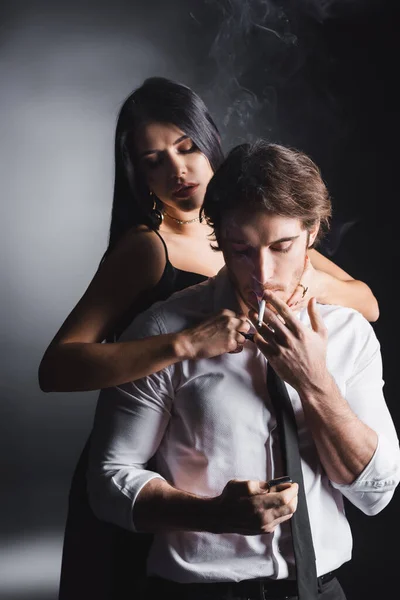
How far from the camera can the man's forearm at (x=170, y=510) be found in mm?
1541

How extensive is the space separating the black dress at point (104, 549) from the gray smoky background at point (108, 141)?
3.69ft

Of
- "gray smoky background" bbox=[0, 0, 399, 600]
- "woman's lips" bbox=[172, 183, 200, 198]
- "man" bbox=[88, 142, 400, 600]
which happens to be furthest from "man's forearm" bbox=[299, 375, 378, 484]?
"gray smoky background" bbox=[0, 0, 399, 600]

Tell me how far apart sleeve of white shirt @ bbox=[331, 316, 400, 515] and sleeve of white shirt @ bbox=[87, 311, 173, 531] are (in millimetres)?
359

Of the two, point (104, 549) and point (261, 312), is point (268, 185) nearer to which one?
point (261, 312)

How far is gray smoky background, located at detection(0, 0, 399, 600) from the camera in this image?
3168 millimetres

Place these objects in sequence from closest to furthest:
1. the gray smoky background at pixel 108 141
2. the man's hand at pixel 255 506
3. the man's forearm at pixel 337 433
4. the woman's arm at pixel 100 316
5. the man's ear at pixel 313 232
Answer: the man's hand at pixel 255 506 < the man's forearm at pixel 337 433 < the man's ear at pixel 313 232 < the woman's arm at pixel 100 316 < the gray smoky background at pixel 108 141

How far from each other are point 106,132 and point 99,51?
321mm

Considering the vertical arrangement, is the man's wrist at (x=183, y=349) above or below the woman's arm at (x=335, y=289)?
above

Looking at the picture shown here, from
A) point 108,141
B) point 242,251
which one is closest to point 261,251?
point 242,251

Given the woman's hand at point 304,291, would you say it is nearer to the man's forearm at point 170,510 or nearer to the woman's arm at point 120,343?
the woman's arm at point 120,343

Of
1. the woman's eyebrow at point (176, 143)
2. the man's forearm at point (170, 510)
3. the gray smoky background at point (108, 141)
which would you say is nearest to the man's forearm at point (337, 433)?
the man's forearm at point (170, 510)

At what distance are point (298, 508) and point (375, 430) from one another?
22cm

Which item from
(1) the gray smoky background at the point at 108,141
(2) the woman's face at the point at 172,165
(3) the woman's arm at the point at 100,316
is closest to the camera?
(3) the woman's arm at the point at 100,316

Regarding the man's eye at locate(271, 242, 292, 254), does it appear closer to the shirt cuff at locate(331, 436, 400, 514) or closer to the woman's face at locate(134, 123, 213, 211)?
the shirt cuff at locate(331, 436, 400, 514)
